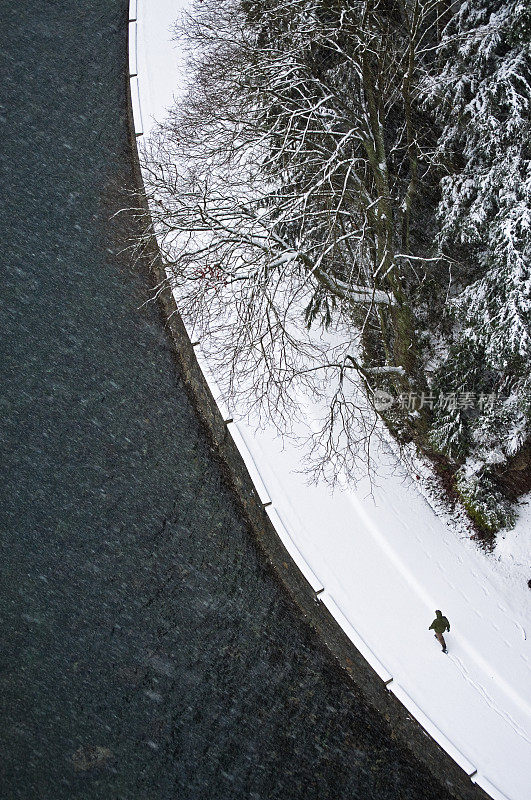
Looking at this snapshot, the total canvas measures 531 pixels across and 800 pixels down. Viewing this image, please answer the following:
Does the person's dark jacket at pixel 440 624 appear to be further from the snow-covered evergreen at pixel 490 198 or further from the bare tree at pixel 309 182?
the snow-covered evergreen at pixel 490 198

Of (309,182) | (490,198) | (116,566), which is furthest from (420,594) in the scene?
(309,182)

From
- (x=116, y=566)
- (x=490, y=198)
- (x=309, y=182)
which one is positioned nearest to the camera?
(x=309, y=182)

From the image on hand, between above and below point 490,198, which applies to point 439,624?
below

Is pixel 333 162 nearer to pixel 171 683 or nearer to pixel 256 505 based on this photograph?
pixel 256 505

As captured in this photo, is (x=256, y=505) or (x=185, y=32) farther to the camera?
(x=185, y=32)

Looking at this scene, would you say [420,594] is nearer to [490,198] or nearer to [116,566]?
[116,566]

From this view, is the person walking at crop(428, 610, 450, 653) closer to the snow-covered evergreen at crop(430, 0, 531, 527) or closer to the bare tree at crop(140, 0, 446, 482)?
the bare tree at crop(140, 0, 446, 482)

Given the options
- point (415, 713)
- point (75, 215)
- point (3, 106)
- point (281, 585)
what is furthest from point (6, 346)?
point (415, 713)
